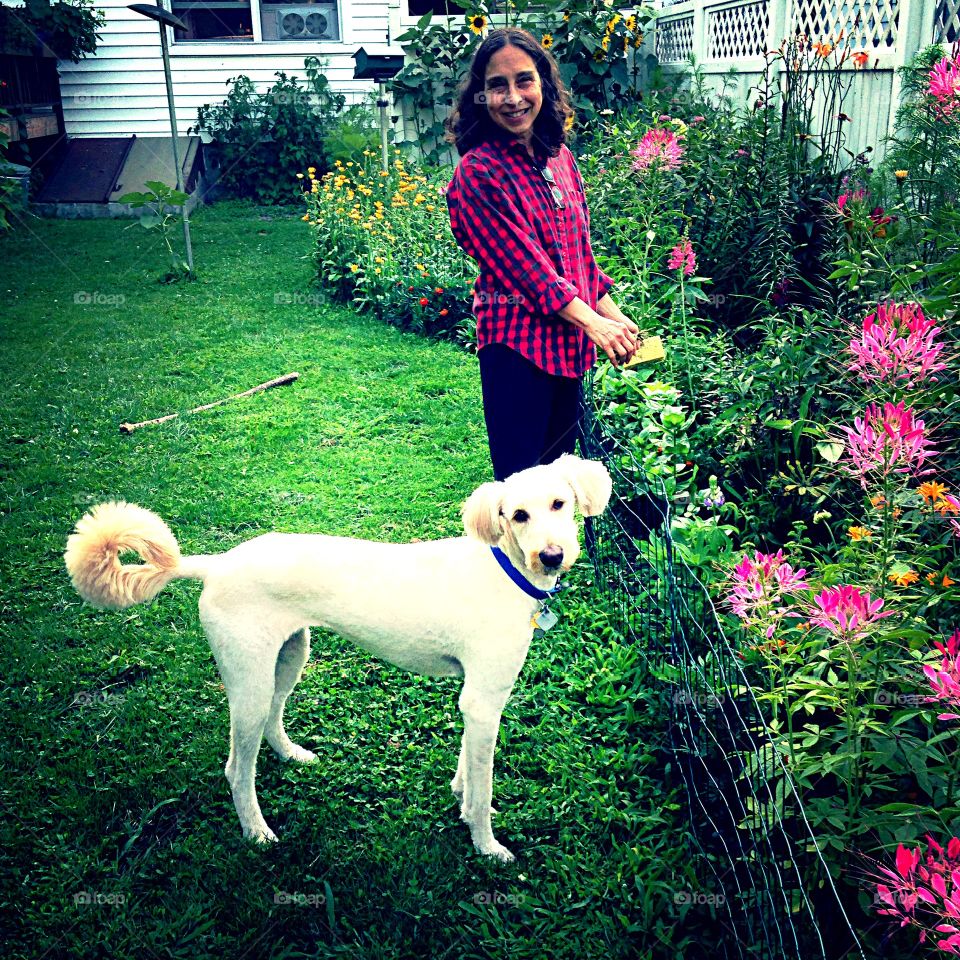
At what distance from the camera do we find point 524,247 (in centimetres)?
290

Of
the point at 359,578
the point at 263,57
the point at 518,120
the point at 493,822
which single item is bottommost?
the point at 493,822

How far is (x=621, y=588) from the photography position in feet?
12.2

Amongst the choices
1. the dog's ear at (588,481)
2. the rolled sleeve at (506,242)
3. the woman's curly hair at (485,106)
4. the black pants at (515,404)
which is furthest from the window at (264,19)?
the dog's ear at (588,481)

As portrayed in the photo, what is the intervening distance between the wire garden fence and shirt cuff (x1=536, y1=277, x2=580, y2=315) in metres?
0.74

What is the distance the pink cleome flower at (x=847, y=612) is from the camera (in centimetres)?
185

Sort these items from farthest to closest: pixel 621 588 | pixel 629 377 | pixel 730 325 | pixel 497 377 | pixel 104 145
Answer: pixel 104 145, pixel 730 325, pixel 629 377, pixel 621 588, pixel 497 377

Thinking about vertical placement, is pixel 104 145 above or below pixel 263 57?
below

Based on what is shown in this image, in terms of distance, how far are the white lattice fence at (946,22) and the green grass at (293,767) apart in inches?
146

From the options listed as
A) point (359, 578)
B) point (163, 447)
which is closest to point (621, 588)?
point (359, 578)

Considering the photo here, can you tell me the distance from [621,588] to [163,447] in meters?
3.33

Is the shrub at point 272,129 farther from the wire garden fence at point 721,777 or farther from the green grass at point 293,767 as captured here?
the wire garden fence at point 721,777

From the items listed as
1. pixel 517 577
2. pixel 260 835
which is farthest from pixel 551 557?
pixel 260 835

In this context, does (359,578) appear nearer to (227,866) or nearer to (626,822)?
(227,866)

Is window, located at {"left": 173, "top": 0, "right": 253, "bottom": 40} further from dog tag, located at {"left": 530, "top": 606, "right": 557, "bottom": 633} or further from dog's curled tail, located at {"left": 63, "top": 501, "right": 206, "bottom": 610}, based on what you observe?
dog tag, located at {"left": 530, "top": 606, "right": 557, "bottom": 633}
